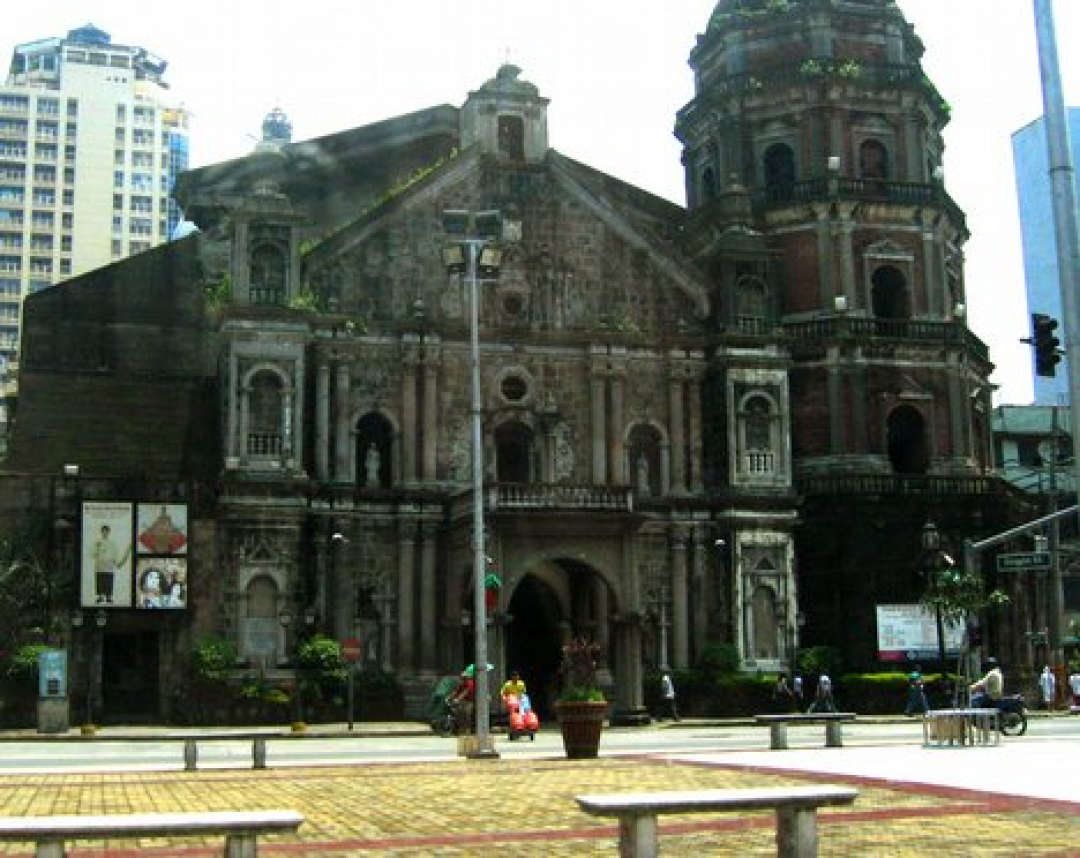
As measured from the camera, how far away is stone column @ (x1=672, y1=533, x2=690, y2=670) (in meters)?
47.0

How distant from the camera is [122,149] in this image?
125312mm

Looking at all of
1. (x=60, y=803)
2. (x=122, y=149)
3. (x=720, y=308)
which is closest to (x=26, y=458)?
(x=720, y=308)

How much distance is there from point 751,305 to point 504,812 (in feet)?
118

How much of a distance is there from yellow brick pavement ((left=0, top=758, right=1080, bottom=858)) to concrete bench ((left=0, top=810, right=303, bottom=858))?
7.28 ft

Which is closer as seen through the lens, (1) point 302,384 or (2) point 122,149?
(1) point 302,384

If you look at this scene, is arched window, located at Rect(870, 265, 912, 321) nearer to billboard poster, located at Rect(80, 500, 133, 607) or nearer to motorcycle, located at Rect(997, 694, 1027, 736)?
motorcycle, located at Rect(997, 694, 1027, 736)

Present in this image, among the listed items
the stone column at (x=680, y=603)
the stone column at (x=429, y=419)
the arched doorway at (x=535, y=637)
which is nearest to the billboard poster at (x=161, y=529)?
the stone column at (x=429, y=419)

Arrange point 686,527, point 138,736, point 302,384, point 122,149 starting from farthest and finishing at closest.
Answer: point 122,149 → point 686,527 → point 302,384 → point 138,736

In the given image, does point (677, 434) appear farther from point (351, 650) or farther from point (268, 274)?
point (351, 650)

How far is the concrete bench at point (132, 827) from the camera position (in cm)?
1009

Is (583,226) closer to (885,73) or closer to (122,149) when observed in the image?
(885,73)

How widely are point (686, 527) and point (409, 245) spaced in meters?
12.4

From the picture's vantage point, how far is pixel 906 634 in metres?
47.6

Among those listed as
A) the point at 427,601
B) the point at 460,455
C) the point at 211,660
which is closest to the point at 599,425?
the point at 460,455
